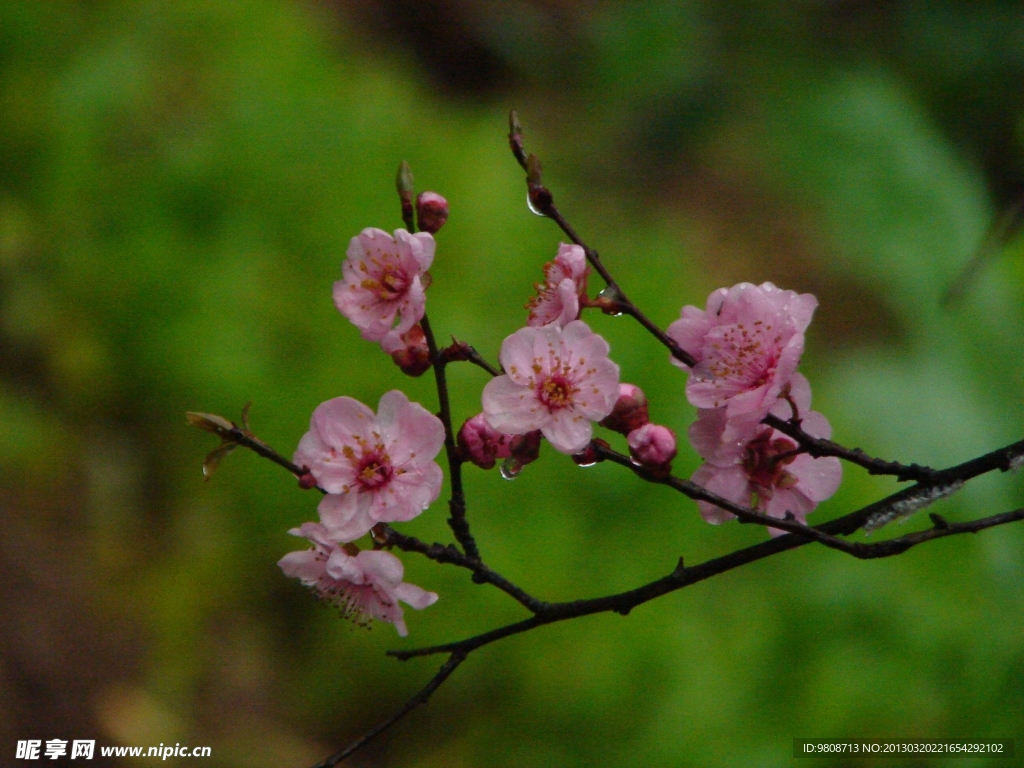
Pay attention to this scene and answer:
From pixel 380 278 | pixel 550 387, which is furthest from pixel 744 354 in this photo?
pixel 380 278

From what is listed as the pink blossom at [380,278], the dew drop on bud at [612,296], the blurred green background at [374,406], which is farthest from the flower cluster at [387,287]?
the blurred green background at [374,406]

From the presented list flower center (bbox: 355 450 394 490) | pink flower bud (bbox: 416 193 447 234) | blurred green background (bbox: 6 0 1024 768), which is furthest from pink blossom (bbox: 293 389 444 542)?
blurred green background (bbox: 6 0 1024 768)

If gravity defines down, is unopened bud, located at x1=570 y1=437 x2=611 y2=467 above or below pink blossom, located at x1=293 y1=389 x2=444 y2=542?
below

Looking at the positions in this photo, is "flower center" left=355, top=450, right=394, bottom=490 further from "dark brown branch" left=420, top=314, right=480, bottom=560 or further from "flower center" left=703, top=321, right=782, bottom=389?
"flower center" left=703, top=321, right=782, bottom=389

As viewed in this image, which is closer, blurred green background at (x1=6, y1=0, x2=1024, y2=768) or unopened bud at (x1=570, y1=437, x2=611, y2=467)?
unopened bud at (x1=570, y1=437, x2=611, y2=467)

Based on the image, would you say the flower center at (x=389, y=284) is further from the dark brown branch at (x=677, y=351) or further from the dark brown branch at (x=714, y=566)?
the dark brown branch at (x=714, y=566)

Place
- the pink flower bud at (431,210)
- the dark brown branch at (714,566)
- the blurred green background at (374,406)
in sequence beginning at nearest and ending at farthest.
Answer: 1. the dark brown branch at (714,566)
2. the pink flower bud at (431,210)
3. the blurred green background at (374,406)

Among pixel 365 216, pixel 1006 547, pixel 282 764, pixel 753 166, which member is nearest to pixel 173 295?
pixel 365 216
